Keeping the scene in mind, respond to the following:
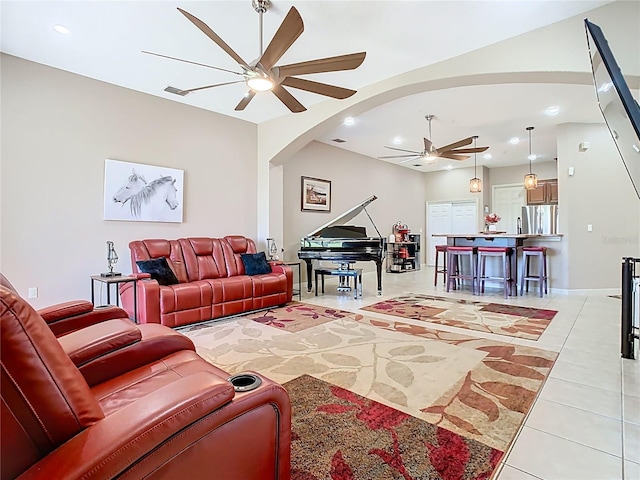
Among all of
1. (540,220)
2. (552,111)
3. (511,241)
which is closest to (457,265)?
(511,241)

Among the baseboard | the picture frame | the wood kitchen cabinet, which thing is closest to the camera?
the baseboard

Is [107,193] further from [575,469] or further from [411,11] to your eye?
[575,469]

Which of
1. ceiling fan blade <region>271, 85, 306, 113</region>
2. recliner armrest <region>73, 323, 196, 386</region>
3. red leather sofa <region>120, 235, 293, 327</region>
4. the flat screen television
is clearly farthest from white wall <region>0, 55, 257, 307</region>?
the flat screen television

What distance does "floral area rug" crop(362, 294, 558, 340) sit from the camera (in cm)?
380

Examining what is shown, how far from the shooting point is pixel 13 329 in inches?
29.8

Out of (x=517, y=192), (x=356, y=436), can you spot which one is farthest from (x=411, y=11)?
(x=517, y=192)

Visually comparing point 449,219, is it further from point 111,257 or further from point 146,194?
point 111,257

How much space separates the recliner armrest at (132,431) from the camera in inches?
29.3

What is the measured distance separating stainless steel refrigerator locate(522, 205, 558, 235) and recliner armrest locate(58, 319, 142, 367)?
7.87m

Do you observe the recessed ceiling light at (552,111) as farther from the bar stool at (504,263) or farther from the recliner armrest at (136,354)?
the recliner armrest at (136,354)

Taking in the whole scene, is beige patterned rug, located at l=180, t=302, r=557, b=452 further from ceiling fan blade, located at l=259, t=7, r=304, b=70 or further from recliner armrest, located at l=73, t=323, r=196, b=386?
ceiling fan blade, located at l=259, t=7, r=304, b=70

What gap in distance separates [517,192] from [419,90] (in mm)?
6942

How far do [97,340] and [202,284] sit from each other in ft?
8.57

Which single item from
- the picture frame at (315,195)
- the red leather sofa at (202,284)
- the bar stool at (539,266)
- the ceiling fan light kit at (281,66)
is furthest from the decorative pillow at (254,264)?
the bar stool at (539,266)
